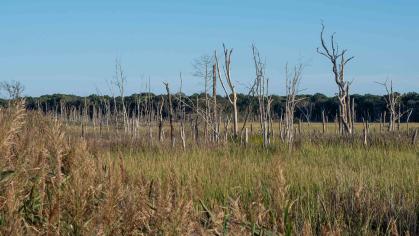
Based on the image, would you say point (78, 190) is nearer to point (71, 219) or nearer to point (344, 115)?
point (71, 219)

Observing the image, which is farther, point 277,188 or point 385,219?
point 385,219

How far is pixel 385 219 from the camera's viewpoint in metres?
5.02

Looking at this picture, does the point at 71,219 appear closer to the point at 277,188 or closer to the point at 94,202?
the point at 94,202

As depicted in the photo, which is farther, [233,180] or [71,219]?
[233,180]

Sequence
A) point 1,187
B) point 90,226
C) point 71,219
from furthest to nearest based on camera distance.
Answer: point 1,187 < point 71,219 < point 90,226

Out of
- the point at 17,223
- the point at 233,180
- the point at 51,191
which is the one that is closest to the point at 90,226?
the point at 17,223

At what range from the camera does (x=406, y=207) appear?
201 inches

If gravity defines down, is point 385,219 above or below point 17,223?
below

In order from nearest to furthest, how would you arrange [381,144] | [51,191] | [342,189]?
[51,191]
[342,189]
[381,144]

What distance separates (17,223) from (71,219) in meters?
0.61

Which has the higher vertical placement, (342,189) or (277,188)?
(277,188)

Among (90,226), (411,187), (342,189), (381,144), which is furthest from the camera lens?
(381,144)

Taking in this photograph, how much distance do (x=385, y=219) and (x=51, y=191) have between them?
292cm

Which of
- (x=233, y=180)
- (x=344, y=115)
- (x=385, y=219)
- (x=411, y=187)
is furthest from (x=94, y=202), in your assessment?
(x=344, y=115)
